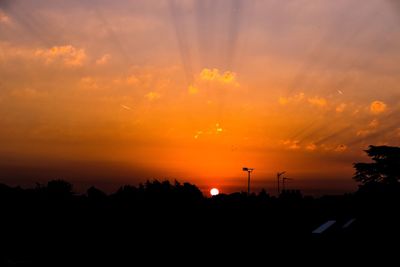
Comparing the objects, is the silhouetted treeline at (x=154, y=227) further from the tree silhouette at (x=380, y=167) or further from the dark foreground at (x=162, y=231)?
the tree silhouette at (x=380, y=167)

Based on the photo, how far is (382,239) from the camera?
25500 mm

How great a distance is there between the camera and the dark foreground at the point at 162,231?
82.6 ft

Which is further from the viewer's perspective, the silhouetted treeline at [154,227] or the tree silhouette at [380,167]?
the tree silhouette at [380,167]

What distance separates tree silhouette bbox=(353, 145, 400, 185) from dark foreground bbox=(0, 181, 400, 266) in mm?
23424

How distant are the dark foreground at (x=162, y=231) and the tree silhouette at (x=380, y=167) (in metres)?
23.4

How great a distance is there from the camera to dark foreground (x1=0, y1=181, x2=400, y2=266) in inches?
991

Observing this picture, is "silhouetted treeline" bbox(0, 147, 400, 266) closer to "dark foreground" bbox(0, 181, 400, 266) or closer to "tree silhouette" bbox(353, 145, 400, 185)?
"dark foreground" bbox(0, 181, 400, 266)

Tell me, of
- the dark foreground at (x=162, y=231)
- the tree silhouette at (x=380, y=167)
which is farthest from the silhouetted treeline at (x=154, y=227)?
the tree silhouette at (x=380, y=167)

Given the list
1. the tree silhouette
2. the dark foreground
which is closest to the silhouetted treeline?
the dark foreground

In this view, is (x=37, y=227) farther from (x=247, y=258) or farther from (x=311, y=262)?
(x=311, y=262)

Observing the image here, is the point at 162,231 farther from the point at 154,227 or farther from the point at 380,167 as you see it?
the point at 380,167

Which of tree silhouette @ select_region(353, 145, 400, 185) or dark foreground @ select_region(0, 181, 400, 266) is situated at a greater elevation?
tree silhouette @ select_region(353, 145, 400, 185)

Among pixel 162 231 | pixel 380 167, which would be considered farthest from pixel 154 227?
pixel 380 167

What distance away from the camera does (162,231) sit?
105 feet
